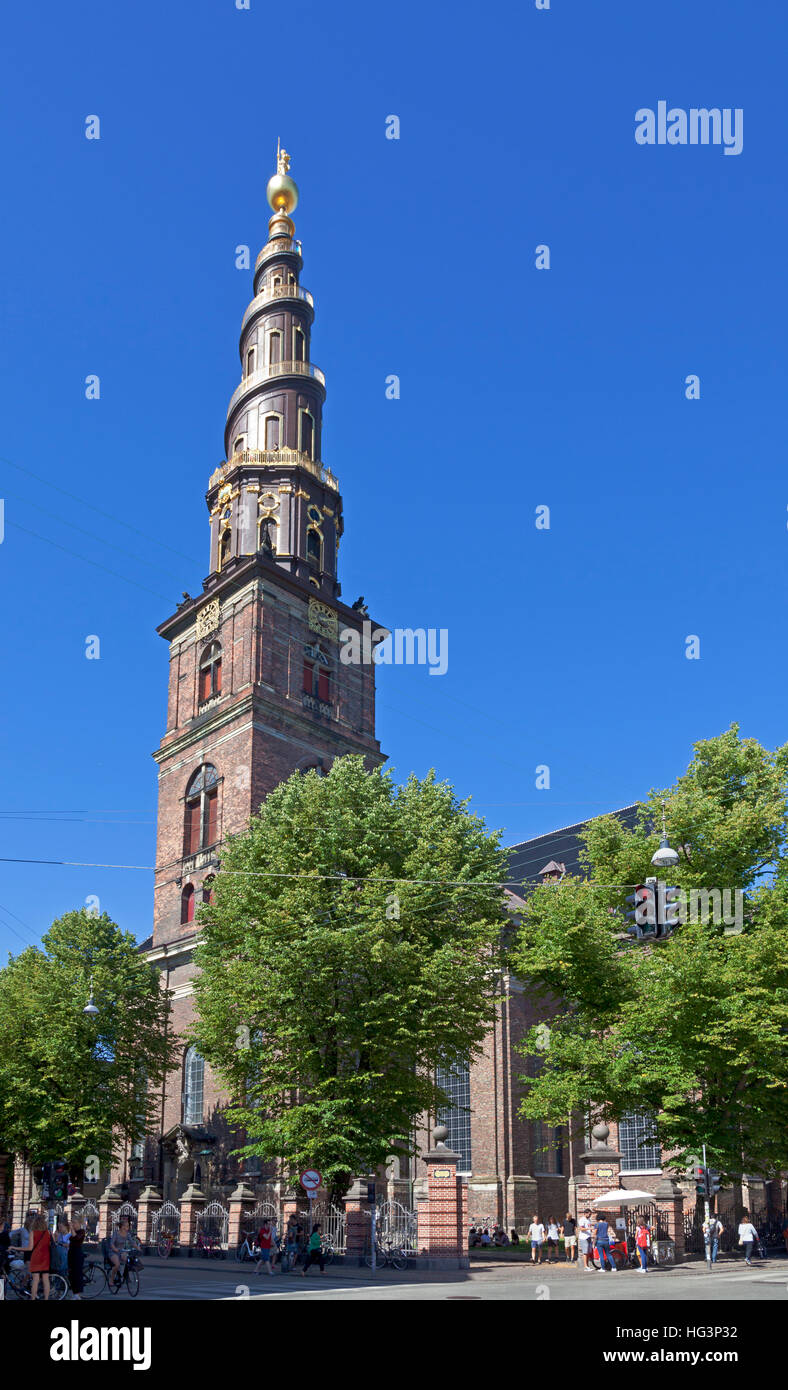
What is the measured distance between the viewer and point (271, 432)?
2368 inches

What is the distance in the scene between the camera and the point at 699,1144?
3128 centimetres

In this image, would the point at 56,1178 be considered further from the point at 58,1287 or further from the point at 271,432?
the point at 271,432

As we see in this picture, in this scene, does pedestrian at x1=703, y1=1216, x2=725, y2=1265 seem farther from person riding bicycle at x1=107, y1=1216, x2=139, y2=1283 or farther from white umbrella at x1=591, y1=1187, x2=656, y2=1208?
person riding bicycle at x1=107, y1=1216, x2=139, y2=1283

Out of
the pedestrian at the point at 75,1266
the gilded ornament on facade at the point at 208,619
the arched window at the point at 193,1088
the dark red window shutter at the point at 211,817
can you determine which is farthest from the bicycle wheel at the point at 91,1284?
the gilded ornament on facade at the point at 208,619

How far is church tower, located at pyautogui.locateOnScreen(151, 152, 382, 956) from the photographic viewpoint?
50844 millimetres

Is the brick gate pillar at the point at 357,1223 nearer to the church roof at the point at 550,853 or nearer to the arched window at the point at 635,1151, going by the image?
the arched window at the point at 635,1151

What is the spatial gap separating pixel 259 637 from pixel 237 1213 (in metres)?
24.5

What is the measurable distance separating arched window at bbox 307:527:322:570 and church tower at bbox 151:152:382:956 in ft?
0.21

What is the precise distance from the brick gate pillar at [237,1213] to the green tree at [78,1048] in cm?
785

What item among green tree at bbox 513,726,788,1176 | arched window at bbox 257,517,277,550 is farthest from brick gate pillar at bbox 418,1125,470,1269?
arched window at bbox 257,517,277,550

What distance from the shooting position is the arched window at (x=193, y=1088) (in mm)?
48688
